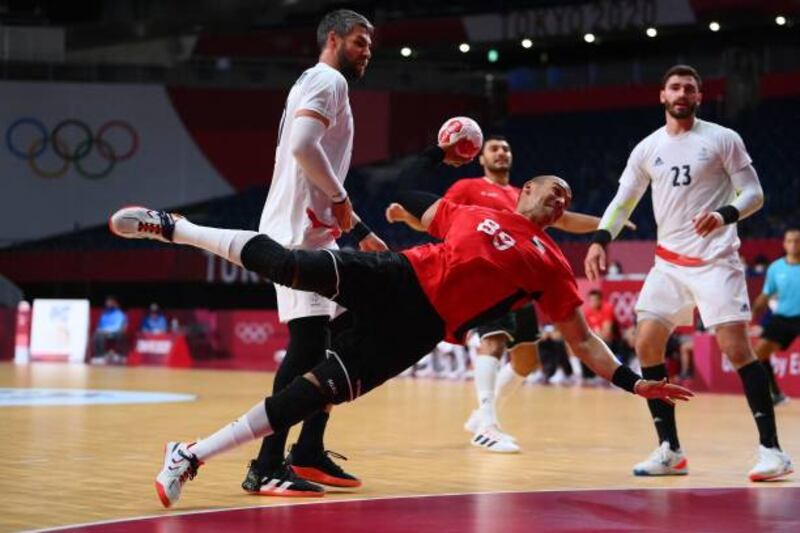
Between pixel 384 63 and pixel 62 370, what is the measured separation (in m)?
15.0

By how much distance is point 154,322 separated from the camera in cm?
2489

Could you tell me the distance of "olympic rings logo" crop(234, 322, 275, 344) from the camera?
24.7 metres

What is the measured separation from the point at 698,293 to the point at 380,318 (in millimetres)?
2585

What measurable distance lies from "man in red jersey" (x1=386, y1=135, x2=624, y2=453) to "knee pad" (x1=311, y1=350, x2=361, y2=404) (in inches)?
123

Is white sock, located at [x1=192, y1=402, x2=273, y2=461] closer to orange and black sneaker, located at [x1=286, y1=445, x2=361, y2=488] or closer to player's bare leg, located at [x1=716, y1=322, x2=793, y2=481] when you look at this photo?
orange and black sneaker, located at [x1=286, y1=445, x2=361, y2=488]

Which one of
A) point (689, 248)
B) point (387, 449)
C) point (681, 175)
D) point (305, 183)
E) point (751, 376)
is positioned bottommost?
point (387, 449)

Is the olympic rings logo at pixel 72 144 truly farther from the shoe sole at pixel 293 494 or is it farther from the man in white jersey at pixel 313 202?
the shoe sole at pixel 293 494

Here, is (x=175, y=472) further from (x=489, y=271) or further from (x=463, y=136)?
(x=463, y=136)

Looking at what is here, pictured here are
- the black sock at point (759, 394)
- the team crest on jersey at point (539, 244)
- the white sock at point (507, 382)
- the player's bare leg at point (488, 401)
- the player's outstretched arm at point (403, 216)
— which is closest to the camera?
the team crest on jersey at point (539, 244)

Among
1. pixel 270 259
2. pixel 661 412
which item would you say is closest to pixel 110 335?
pixel 661 412

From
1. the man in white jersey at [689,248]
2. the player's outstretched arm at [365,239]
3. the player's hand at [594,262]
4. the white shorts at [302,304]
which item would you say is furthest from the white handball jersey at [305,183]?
the man in white jersey at [689,248]

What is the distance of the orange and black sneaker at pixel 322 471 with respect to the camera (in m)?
6.75

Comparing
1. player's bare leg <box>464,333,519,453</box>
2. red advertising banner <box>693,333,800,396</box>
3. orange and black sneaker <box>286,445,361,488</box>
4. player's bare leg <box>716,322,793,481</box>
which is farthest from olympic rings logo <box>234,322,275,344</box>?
orange and black sneaker <box>286,445,361,488</box>

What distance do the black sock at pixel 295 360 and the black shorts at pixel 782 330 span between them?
9162 millimetres
